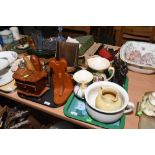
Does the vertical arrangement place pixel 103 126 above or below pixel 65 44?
below

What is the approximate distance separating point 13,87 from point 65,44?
37 centimetres

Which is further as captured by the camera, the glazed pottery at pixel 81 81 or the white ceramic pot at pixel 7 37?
the white ceramic pot at pixel 7 37

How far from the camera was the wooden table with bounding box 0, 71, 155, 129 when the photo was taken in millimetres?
A: 874

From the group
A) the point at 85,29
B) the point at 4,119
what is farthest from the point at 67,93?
the point at 85,29

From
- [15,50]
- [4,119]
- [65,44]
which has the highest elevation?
[65,44]

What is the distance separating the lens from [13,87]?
1.07 metres

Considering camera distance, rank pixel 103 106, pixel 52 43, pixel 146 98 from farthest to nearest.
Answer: pixel 52 43 → pixel 146 98 → pixel 103 106

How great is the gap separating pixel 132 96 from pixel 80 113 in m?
0.29

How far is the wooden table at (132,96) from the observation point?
0.87 metres

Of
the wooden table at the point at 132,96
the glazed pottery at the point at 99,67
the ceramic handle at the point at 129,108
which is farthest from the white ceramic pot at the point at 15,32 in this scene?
the ceramic handle at the point at 129,108

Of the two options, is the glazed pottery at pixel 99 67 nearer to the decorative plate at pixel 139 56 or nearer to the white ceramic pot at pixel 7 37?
the decorative plate at pixel 139 56

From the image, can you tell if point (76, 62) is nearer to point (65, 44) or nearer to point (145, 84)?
point (65, 44)

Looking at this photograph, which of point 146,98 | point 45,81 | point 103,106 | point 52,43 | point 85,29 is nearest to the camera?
point 103,106

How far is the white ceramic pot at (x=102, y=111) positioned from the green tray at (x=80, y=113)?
2 cm
